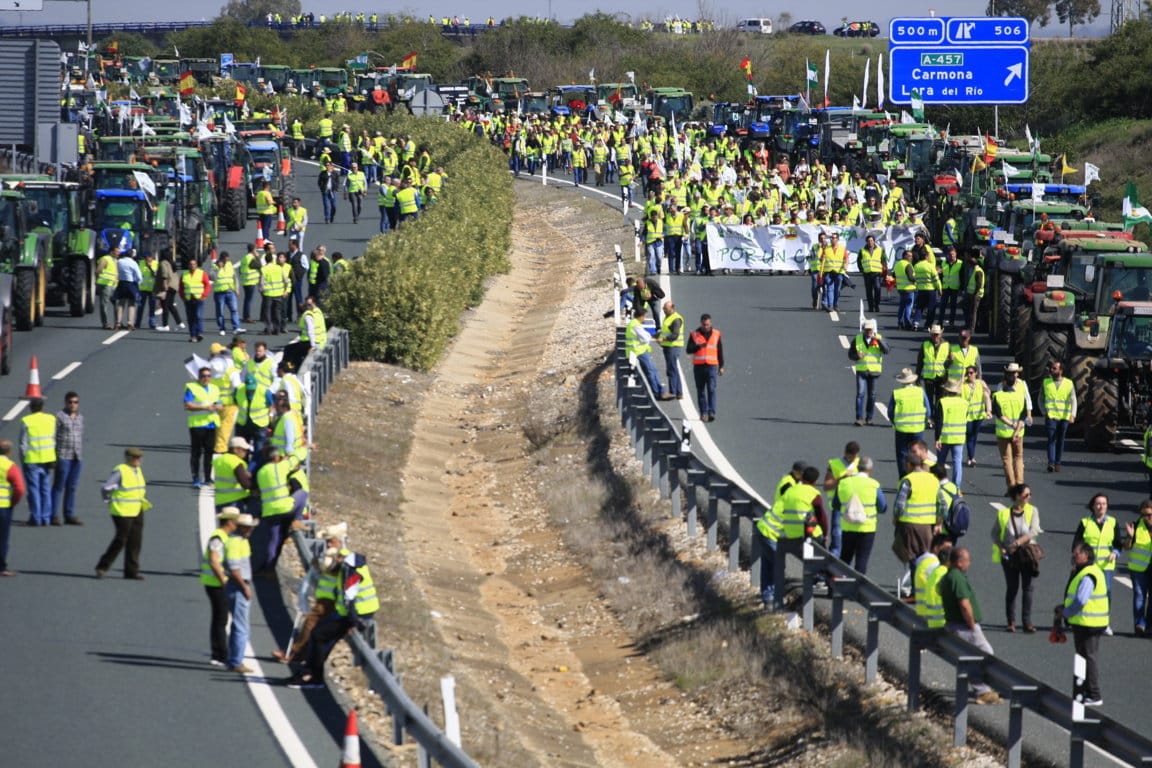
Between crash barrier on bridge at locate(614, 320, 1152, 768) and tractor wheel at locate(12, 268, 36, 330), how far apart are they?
38.0ft

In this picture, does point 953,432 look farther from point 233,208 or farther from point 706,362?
point 233,208

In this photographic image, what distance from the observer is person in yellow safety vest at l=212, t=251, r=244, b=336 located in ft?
109

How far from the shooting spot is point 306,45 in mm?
140250

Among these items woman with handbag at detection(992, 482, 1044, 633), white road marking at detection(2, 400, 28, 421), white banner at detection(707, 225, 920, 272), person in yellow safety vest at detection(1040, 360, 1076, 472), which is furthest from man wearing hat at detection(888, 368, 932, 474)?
white banner at detection(707, 225, 920, 272)

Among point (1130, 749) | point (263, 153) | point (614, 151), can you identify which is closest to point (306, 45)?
point (614, 151)

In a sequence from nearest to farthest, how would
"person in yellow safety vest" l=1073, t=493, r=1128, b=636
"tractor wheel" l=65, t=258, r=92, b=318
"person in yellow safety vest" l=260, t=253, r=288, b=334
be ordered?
"person in yellow safety vest" l=1073, t=493, r=1128, b=636 < "person in yellow safety vest" l=260, t=253, r=288, b=334 < "tractor wheel" l=65, t=258, r=92, b=318

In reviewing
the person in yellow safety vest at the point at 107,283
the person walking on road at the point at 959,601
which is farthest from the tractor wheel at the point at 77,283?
the person walking on road at the point at 959,601

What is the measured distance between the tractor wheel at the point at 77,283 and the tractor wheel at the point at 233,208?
1374cm

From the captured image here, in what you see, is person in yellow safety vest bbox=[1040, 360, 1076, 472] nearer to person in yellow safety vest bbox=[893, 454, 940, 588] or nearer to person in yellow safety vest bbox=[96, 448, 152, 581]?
person in yellow safety vest bbox=[893, 454, 940, 588]

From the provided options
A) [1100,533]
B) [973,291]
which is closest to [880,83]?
[973,291]

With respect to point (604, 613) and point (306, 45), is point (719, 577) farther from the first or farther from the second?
point (306, 45)

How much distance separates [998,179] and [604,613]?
2339 cm

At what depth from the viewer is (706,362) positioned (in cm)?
2622

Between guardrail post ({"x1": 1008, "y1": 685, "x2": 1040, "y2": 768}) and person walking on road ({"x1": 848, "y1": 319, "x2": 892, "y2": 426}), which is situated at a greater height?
person walking on road ({"x1": 848, "y1": 319, "x2": 892, "y2": 426})
